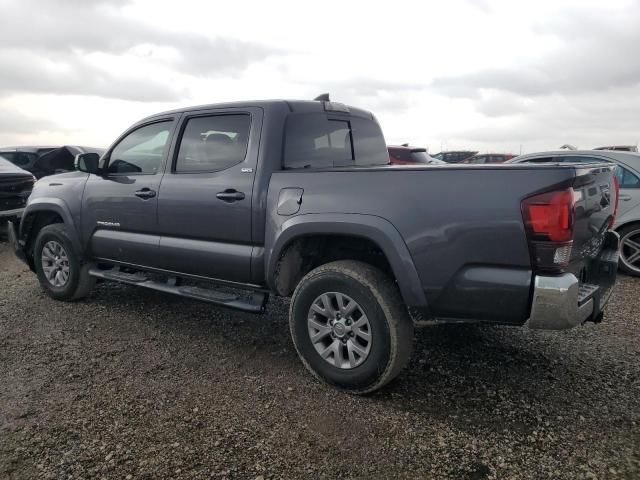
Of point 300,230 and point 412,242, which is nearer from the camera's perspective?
point 412,242

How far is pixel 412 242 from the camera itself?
115 inches

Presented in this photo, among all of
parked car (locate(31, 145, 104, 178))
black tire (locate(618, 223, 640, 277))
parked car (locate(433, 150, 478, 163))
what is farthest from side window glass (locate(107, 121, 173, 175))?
parked car (locate(433, 150, 478, 163))

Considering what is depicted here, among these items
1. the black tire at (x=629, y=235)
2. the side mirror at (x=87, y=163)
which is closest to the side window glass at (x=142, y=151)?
the side mirror at (x=87, y=163)

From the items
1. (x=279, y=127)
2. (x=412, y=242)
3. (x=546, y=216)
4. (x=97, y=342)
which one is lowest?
(x=97, y=342)

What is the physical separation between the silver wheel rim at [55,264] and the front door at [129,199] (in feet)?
1.71

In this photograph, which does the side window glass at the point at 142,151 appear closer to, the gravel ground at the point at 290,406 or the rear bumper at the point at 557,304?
the gravel ground at the point at 290,406

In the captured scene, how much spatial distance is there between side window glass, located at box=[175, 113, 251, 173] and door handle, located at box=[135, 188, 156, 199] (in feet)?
0.94

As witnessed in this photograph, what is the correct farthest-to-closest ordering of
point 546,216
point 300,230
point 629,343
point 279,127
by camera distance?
point 629,343
point 279,127
point 300,230
point 546,216

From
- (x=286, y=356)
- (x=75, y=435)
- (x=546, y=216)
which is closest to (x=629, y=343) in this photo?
(x=546, y=216)

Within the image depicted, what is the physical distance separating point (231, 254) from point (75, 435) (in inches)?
60.0

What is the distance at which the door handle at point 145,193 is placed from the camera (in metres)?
4.21

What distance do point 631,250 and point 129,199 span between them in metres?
5.83

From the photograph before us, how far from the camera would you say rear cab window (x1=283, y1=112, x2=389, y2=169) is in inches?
147

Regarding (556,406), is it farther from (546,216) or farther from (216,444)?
(216,444)
